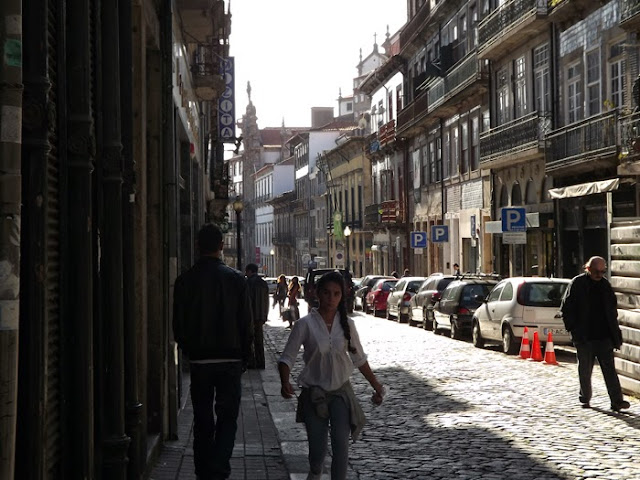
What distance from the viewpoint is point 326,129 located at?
100188 millimetres

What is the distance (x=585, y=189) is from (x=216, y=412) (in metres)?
23.1

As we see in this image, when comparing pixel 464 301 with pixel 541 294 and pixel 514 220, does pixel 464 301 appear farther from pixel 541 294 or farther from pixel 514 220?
pixel 541 294

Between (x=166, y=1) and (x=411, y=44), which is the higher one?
(x=411, y=44)

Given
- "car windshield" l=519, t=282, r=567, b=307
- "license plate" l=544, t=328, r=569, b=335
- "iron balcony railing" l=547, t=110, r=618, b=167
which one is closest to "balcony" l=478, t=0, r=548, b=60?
"iron balcony railing" l=547, t=110, r=618, b=167

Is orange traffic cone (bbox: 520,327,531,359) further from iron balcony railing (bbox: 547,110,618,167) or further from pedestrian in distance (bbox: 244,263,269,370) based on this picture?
iron balcony railing (bbox: 547,110,618,167)

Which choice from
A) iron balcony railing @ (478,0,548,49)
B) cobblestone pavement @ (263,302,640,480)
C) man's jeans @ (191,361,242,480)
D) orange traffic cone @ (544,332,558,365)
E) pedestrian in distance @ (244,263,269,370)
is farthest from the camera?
iron balcony railing @ (478,0,548,49)

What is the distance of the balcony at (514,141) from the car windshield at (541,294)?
1178cm

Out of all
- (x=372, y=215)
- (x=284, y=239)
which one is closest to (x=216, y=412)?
(x=372, y=215)

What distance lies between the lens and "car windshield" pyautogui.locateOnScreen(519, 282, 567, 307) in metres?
22.3

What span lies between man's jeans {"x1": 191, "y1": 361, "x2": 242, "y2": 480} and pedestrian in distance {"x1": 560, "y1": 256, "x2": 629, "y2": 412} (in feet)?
20.5

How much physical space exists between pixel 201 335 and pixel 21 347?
3.44 m

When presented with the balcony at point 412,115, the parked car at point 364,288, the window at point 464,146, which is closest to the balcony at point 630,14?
the window at point 464,146

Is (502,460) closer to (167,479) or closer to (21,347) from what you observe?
(167,479)


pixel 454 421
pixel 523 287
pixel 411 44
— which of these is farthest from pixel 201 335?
pixel 411 44
